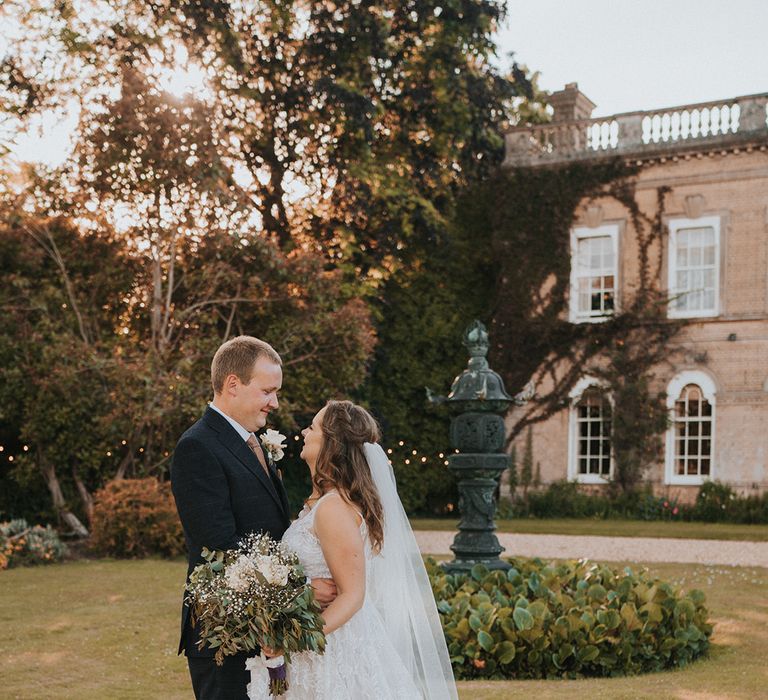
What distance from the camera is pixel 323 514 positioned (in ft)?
11.9

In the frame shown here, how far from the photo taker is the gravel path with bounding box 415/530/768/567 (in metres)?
13.4

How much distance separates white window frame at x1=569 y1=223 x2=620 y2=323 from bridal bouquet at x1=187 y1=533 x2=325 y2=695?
17.8m

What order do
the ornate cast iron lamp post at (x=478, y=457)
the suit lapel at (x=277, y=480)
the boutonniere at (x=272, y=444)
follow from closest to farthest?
the suit lapel at (x=277, y=480), the boutonniere at (x=272, y=444), the ornate cast iron lamp post at (x=478, y=457)

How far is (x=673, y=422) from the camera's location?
1983 cm

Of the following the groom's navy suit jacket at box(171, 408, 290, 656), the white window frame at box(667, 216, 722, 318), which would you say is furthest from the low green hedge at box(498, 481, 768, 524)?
the groom's navy suit jacket at box(171, 408, 290, 656)

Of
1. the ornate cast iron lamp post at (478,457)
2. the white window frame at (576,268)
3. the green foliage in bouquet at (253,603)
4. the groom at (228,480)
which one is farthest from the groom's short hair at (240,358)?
the white window frame at (576,268)

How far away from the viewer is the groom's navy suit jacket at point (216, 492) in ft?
11.3

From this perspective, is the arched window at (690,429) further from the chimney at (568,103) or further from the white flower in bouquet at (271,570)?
the white flower in bouquet at (271,570)

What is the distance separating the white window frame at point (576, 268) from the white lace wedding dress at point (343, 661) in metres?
17.3

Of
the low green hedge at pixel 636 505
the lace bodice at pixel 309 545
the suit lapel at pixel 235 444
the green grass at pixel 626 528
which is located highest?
the suit lapel at pixel 235 444

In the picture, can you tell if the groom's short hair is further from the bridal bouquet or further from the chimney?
the chimney

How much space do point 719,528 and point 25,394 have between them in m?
11.3

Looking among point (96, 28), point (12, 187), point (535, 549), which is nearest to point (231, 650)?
point (535, 549)

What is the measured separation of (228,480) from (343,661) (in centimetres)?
84
